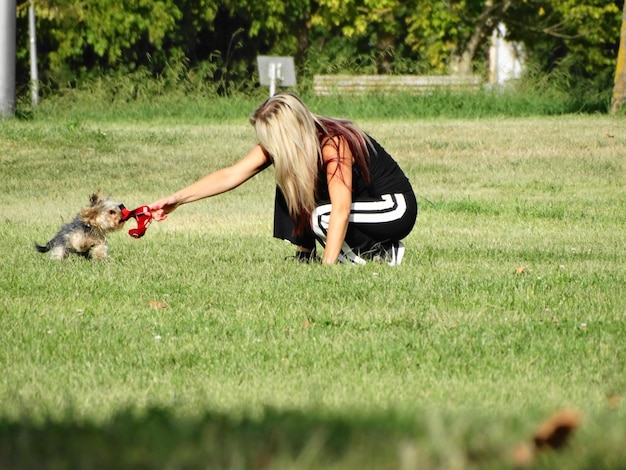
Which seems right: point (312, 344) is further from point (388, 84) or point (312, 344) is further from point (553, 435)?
point (388, 84)

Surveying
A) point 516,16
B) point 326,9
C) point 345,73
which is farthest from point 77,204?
point 516,16

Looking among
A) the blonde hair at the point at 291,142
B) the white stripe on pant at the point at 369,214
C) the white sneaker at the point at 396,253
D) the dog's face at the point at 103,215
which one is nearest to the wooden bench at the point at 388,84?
the white sneaker at the point at 396,253

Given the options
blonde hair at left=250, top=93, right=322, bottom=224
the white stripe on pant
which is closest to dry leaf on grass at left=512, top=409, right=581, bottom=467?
Answer: blonde hair at left=250, top=93, right=322, bottom=224

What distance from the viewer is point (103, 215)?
7.86 meters

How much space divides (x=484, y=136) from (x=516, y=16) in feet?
72.7

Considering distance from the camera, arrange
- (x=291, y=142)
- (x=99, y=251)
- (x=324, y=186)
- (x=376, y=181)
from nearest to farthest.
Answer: (x=291, y=142)
(x=324, y=186)
(x=376, y=181)
(x=99, y=251)

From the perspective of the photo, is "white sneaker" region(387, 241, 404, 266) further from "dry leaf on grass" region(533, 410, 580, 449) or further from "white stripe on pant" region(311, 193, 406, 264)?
"dry leaf on grass" region(533, 410, 580, 449)

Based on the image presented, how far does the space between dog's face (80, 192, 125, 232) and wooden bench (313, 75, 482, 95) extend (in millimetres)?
16289

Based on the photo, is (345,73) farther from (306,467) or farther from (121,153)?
(306,467)

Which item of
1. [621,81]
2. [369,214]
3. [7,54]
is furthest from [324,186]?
[621,81]

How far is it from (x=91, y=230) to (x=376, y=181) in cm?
211

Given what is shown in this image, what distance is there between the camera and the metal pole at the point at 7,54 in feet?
65.0

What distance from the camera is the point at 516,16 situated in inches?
1540

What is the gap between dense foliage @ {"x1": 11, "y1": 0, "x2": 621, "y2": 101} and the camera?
31.8 meters
